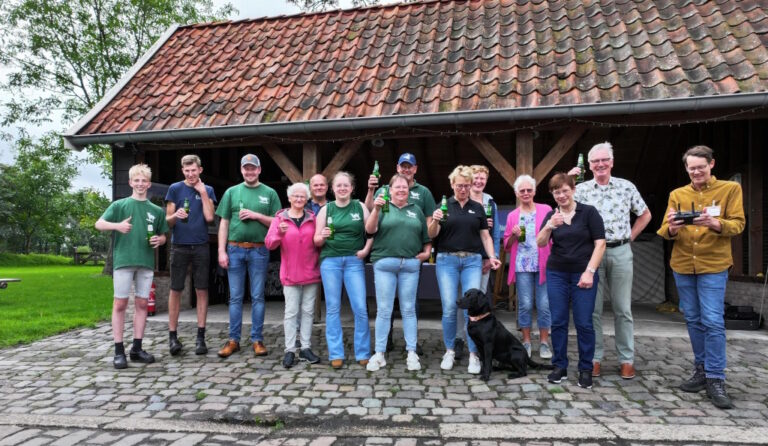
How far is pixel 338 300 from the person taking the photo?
4.27 m

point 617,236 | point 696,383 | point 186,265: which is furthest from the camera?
point 186,265

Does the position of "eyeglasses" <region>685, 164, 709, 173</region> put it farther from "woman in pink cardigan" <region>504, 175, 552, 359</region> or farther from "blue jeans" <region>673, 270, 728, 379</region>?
"woman in pink cardigan" <region>504, 175, 552, 359</region>

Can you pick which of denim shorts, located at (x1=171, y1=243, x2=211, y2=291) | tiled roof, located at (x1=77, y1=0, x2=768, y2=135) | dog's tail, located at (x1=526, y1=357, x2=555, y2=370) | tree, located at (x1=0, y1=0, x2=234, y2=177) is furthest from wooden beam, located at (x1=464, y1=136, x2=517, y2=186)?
tree, located at (x1=0, y1=0, x2=234, y2=177)

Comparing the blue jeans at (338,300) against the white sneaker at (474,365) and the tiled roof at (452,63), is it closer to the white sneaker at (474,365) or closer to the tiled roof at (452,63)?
the white sneaker at (474,365)

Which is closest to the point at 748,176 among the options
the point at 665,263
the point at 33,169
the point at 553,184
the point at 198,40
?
the point at 665,263

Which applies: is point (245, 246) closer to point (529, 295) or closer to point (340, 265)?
point (340, 265)

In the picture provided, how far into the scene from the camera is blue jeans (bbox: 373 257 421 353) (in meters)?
4.16

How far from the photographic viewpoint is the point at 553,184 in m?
3.69

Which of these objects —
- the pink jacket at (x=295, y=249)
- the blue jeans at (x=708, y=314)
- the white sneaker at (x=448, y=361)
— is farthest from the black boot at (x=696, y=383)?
the pink jacket at (x=295, y=249)

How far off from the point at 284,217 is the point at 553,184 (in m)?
2.31

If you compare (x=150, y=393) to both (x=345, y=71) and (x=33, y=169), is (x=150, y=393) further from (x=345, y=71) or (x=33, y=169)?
(x=33, y=169)

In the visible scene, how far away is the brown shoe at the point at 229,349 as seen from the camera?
4595 mm

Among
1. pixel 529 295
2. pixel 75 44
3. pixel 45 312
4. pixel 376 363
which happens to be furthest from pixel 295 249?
pixel 75 44

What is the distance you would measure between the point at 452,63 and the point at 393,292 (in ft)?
12.4
